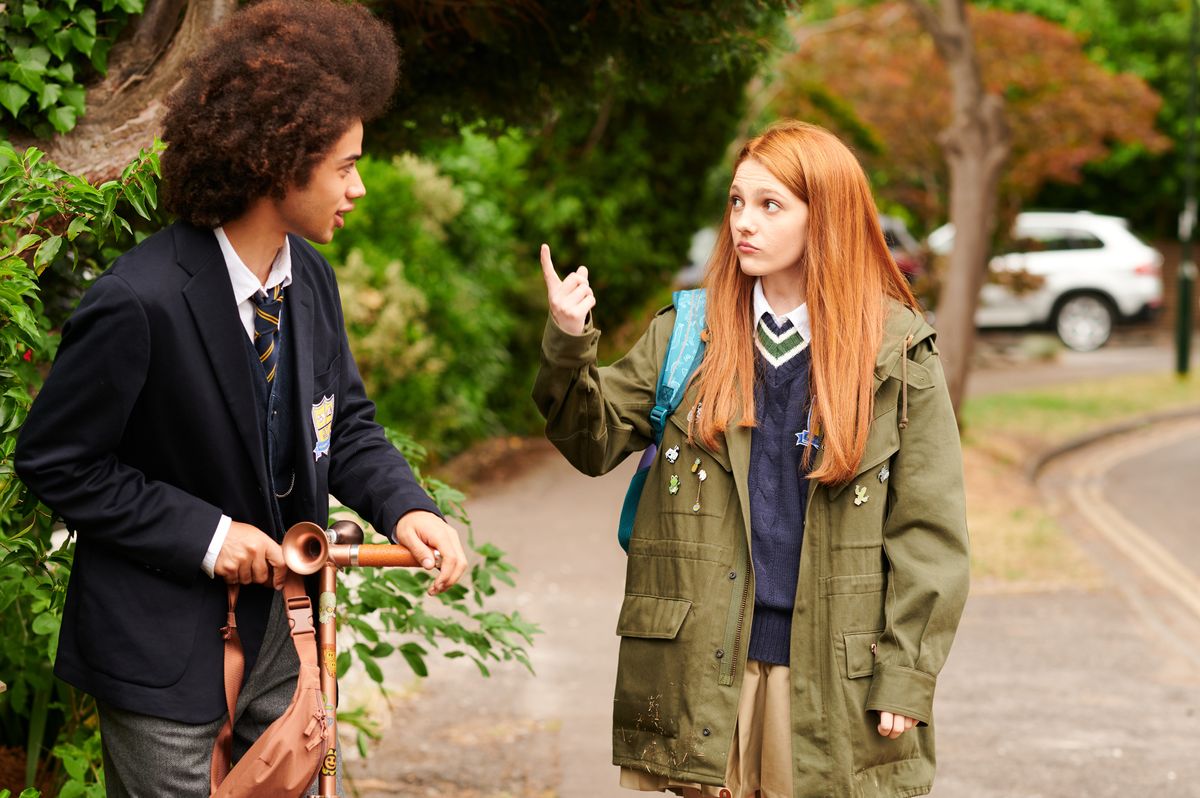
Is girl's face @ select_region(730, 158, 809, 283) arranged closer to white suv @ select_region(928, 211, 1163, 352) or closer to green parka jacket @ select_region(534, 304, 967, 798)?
green parka jacket @ select_region(534, 304, 967, 798)

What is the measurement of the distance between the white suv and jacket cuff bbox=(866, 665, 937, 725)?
67.8ft

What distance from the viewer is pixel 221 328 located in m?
2.45

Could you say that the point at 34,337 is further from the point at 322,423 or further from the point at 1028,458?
the point at 1028,458

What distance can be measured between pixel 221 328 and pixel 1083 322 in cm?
2276

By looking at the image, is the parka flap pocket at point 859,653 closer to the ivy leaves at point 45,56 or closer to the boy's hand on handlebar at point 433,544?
the boy's hand on handlebar at point 433,544

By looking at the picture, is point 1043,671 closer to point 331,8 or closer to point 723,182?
point 331,8

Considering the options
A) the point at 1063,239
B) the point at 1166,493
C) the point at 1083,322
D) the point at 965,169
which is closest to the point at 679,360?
the point at 1166,493

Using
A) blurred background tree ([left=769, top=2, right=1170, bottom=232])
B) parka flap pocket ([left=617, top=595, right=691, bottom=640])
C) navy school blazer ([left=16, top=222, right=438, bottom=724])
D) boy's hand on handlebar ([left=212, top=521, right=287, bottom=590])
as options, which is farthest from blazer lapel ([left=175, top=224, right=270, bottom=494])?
blurred background tree ([left=769, top=2, right=1170, bottom=232])

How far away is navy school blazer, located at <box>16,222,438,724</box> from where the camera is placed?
2367mm

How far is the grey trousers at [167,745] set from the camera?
2488mm

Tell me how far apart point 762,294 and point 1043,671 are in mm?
4402

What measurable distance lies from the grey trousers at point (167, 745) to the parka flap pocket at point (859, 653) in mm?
1094

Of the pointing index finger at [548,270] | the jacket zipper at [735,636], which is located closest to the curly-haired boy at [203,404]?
the pointing index finger at [548,270]

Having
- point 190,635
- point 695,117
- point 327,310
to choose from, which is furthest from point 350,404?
point 695,117
